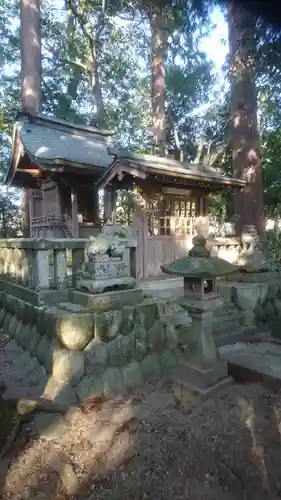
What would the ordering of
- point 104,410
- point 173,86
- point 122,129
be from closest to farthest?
point 104,410, point 173,86, point 122,129

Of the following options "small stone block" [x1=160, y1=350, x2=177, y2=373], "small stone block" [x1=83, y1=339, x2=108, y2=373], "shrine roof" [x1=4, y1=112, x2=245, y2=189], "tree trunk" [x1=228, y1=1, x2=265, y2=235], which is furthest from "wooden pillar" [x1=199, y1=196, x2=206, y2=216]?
"small stone block" [x1=83, y1=339, x2=108, y2=373]

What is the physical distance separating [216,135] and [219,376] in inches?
736

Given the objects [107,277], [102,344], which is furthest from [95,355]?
[107,277]

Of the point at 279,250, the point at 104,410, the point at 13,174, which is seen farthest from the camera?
the point at 13,174

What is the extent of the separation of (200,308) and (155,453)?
1776mm

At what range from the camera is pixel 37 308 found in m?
4.90

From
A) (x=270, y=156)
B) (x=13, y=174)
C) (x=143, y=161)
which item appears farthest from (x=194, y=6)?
(x=270, y=156)

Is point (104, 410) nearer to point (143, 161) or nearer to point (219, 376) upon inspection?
point (219, 376)

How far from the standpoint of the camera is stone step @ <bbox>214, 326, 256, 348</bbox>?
595 cm

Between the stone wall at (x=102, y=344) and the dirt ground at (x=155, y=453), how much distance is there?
41cm

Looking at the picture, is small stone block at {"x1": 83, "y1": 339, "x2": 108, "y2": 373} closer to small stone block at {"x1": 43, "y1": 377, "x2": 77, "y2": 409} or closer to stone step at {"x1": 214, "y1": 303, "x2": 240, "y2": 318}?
small stone block at {"x1": 43, "y1": 377, "x2": 77, "y2": 409}

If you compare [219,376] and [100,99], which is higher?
[100,99]

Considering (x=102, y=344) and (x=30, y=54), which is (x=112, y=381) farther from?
(x=30, y=54)

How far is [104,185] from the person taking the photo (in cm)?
836
